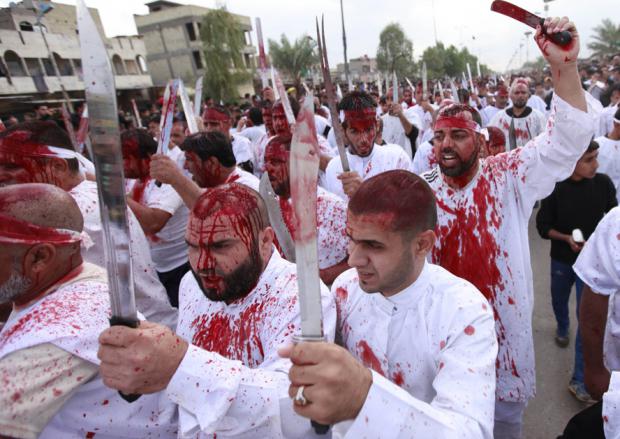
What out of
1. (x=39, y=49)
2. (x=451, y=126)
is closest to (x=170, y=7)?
(x=39, y=49)

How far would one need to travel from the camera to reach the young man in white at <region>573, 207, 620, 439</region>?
2076 mm

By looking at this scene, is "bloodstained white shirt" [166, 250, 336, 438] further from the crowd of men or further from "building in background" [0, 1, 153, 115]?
"building in background" [0, 1, 153, 115]

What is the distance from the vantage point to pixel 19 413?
3.96 feet

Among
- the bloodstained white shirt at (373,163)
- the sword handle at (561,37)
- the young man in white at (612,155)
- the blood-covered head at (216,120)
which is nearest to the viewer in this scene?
the sword handle at (561,37)

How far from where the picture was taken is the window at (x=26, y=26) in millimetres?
25603

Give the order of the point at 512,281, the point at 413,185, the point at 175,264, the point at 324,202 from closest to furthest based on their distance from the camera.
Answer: the point at 413,185, the point at 512,281, the point at 324,202, the point at 175,264

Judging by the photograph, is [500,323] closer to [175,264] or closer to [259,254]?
[259,254]

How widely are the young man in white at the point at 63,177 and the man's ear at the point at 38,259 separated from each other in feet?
3.54

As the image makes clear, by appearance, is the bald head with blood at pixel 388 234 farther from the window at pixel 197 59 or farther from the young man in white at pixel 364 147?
the window at pixel 197 59

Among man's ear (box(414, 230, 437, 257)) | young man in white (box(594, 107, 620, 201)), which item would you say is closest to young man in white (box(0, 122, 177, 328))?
man's ear (box(414, 230, 437, 257))

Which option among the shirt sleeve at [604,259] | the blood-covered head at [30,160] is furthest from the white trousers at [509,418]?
the blood-covered head at [30,160]

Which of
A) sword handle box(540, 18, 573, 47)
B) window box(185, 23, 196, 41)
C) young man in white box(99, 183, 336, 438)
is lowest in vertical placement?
young man in white box(99, 183, 336, 438)

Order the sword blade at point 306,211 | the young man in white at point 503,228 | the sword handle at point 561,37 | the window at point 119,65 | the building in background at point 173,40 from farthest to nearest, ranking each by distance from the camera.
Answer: the building in background at point 173,40
the window at point 119,65
the young man in white at point 503,228
the sword handle at point 561,37
the sword blade at point 306,211

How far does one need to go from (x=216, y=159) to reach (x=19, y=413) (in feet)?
7.57
